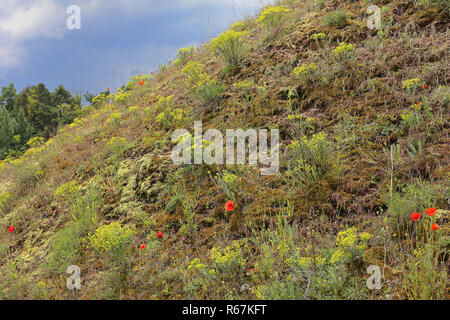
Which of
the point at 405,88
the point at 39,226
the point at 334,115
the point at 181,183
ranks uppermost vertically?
the point at 405,88

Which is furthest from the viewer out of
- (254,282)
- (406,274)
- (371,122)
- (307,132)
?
(307,132)

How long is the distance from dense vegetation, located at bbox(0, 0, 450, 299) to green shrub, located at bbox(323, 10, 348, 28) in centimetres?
2

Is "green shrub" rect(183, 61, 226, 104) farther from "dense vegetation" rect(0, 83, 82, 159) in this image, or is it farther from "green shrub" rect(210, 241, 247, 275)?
"dense vegetation" rect(0, 83, 82, 159)

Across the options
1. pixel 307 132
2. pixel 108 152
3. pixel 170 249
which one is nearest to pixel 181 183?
pixel 170 249

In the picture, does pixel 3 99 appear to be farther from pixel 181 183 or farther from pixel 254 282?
pixel 254 282

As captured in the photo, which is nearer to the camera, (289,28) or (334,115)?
(334,115)

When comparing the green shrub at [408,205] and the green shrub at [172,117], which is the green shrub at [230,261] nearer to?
the green shrub at [408,205]

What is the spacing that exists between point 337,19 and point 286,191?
3884mm

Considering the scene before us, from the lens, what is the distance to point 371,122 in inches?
157

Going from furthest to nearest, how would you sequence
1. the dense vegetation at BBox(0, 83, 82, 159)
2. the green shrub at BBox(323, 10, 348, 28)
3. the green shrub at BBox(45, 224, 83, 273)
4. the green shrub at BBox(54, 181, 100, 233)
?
the dense vegetation at BBox(0, 83, 82, 159) → the green shrub at BBox(323, 10, 348, 28) → the green shrub at BBox(54, 181, 100, 233) → the green shrub at BBox(45, 224, 83, 273)

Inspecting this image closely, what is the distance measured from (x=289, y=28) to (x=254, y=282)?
18.4 feet

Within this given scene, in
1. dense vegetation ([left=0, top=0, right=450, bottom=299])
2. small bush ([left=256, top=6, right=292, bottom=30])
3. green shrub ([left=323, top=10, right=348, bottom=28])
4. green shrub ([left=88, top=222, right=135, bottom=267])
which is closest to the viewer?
dense vegetation ([left=0, top=0, right=450, bottom=299])

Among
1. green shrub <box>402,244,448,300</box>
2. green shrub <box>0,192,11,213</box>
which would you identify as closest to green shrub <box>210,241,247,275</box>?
green shrub <box>402,244,448,300</box>

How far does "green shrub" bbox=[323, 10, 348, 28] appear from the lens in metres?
5.74
